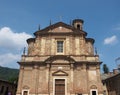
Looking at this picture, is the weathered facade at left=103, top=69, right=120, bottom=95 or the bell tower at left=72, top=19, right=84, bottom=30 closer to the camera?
the weathered facade at left=103, top=69, right=120, bottom=95

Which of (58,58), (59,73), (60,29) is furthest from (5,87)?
(60,29)

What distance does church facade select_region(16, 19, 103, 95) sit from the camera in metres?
24.5

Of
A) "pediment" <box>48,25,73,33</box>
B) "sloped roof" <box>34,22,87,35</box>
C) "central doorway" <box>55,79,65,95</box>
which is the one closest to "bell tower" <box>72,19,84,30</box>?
"sloped roof" <box>34,22,87,35</box>

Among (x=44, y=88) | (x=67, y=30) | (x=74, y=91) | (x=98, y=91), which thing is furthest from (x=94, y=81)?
(x=67, y=30)

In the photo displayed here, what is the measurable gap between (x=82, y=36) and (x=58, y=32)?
347 cm

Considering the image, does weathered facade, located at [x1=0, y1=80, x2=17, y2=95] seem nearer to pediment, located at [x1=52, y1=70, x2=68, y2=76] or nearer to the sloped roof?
pediment, located at [x1=52, y1=70, x2=68, y2=76]

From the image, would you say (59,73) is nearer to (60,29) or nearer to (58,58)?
(58,58)

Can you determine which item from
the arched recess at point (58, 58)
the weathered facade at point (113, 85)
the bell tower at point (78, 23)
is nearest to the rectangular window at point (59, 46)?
the arched recess at point (58, 58)

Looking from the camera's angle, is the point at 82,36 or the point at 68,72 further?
the point at 82,36

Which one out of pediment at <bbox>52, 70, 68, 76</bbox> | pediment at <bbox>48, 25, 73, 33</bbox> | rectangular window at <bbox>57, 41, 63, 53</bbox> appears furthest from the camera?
pediment at <bbox>48, 25, 73, 33</bbox>

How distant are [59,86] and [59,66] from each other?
2.59m

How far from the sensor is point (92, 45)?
29719 millimetres

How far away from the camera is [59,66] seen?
25.5 m

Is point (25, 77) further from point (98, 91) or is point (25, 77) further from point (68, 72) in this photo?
point (98, 91)
